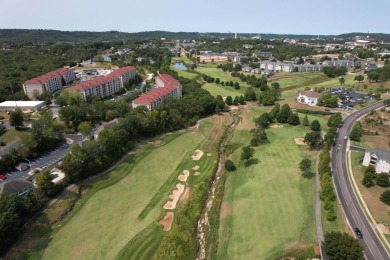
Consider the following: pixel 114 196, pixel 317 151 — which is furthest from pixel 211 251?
pixel 317 151

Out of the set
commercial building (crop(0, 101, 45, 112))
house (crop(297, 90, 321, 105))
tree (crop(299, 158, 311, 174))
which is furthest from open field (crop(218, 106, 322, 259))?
commercial building (crop(0, 101, 45, 112))

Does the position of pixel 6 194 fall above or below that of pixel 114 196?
above

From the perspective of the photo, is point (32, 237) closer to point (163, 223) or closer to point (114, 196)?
point (114, 196)

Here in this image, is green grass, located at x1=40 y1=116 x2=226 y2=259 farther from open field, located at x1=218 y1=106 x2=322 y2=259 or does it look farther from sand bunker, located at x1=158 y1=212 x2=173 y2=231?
open field, located at x1=218 y1=106 x2=322 y2=259

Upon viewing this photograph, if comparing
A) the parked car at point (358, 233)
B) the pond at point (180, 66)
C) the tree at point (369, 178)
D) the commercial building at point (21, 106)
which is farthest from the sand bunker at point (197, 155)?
the pond at point (180, 66)

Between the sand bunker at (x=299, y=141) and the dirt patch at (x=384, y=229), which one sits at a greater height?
the sand bunker at (x=299, y=141)

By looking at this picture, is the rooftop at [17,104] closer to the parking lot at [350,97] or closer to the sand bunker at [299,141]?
the sand bunker at [299,141]
